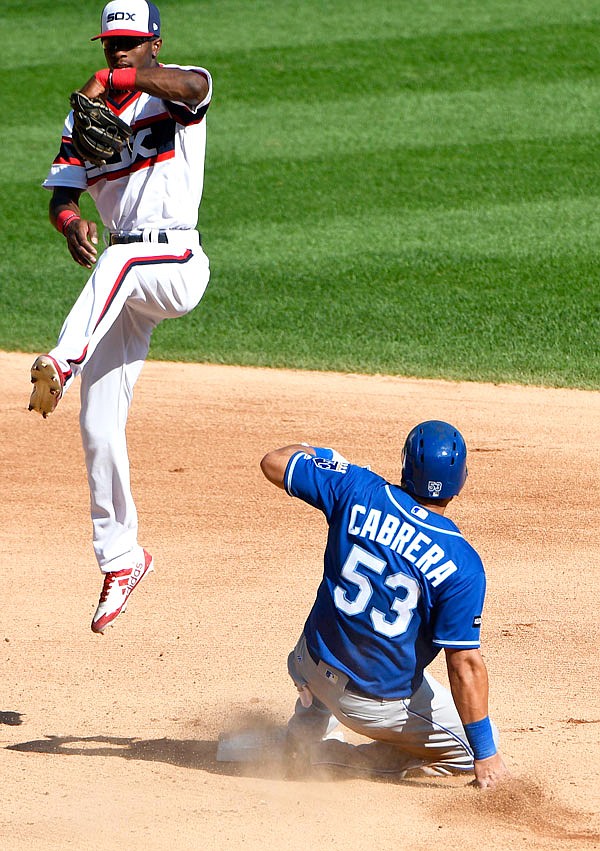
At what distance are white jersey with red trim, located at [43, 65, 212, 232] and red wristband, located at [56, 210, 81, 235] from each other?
120 millimetres

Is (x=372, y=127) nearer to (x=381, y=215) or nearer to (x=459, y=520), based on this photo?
(x=381, y=215)

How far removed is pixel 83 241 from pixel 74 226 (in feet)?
0.40

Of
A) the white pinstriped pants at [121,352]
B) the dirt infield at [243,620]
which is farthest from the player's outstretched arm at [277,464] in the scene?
the dirt infield at [243,620]

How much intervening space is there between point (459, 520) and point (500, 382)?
2467 mm

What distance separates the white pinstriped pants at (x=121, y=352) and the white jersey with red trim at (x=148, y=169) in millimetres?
117

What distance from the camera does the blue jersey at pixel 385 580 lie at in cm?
409

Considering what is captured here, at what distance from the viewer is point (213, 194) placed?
12844mm

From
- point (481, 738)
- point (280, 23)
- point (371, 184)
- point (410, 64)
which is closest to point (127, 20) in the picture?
point (481, 738)

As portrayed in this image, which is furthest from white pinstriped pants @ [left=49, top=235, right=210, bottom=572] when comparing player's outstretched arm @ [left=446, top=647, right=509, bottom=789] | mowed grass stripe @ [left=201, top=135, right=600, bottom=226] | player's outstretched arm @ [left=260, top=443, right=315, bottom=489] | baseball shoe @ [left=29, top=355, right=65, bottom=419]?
mowed grass stripe @ [left=201, top=135, right=600, bottom=226]

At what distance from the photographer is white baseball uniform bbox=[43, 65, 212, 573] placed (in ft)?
16.2

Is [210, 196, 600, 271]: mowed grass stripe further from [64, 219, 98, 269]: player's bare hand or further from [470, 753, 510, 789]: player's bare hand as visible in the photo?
[470, 753, 510, 789]: player's bare hand

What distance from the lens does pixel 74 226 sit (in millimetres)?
5000

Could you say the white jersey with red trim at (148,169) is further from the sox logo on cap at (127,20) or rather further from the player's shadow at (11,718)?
the player's shadow at (11,718)

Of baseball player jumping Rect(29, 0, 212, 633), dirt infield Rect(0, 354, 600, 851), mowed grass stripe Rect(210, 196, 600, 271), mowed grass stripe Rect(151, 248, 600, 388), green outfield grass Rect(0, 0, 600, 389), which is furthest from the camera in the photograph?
mowed grass stripe Rect(210, 196, 600, 271)
